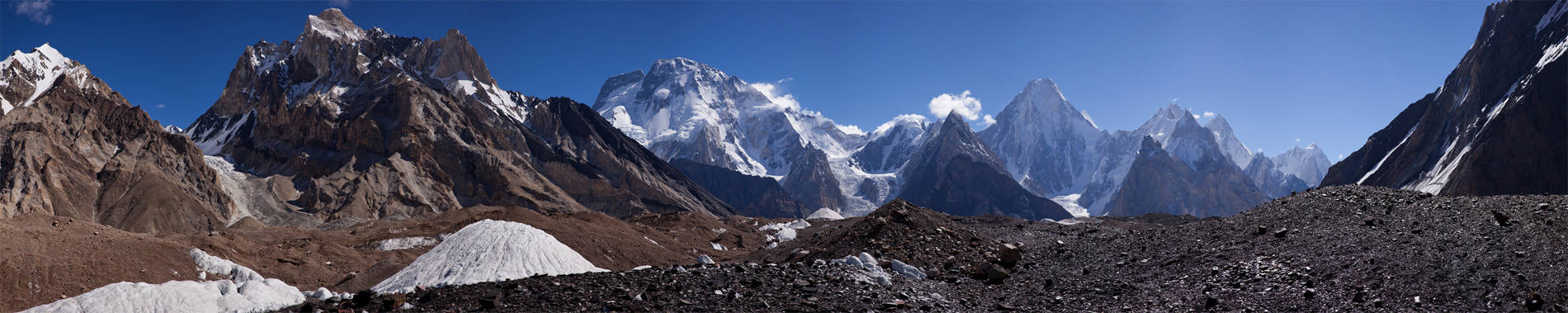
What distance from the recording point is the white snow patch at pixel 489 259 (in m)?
27.7

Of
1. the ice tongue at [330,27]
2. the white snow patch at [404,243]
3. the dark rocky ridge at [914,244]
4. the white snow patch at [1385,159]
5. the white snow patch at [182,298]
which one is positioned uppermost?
the ice tongue at [330,27]

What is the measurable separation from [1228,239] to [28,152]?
128672 mm

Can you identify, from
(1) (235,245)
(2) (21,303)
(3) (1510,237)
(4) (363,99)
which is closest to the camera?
(3) (1510,237)

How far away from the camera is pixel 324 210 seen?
11712 centimetres

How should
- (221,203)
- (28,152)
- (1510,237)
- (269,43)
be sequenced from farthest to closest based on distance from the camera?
(269,43) < (221,203) < (28,152) < (1510,237)

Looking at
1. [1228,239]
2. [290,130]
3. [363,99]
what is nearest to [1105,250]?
[1228,239]

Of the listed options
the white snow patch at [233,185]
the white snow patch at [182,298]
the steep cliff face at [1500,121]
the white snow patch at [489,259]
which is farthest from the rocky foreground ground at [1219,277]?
the white snow patch at [233,185]

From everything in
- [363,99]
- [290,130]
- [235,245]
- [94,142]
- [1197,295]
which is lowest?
[1197,295]

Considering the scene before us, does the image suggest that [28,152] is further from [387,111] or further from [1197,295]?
[1197,295]

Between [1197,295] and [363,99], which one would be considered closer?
[1197,295]

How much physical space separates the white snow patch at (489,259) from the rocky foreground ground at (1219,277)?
1277cm

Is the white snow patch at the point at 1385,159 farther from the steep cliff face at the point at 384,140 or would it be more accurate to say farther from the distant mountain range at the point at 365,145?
the steep cliff face at the point at 384,140

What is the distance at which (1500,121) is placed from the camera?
349 ft

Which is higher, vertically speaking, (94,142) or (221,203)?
(94,142)
